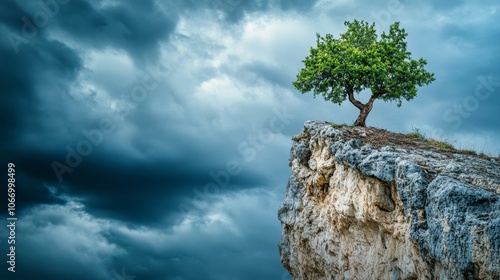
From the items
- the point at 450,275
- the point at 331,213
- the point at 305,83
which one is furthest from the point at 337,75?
the point at 450,275

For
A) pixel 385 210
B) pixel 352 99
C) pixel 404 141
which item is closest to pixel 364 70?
pixel 352 99

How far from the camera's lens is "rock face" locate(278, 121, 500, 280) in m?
13.7

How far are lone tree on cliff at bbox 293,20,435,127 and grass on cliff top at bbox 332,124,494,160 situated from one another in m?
4.99

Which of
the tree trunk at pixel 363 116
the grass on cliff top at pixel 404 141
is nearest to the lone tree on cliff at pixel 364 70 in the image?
the tree trunk at pixel 363 116

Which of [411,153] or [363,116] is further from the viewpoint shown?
[363,116]

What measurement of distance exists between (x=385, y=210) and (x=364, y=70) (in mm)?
14172

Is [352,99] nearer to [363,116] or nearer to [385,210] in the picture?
[363,116]

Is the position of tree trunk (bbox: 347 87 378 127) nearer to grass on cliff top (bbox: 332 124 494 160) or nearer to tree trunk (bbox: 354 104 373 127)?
tree trunk (bbox: 354 104 373 127)

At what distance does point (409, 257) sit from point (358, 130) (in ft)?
33.6

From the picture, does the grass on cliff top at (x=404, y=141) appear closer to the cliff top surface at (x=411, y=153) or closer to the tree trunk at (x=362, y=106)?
the cliff top surface at (x=411, y=153)

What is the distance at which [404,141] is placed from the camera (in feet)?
80.0

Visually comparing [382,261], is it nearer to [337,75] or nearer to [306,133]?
[306,133]

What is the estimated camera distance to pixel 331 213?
26.9 m

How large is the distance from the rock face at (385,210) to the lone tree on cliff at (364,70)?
15.5 feet
